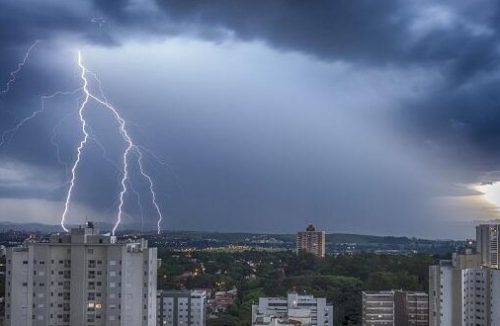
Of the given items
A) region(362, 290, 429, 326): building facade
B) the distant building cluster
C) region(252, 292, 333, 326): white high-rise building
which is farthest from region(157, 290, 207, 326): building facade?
the distant building cluster

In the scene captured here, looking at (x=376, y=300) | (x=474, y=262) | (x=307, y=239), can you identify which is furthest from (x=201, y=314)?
(x=307, y=239)

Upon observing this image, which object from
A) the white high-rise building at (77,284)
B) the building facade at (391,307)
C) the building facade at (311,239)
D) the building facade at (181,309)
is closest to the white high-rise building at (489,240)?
the building facade at (391,307)

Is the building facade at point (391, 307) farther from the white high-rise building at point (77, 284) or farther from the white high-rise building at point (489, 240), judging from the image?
the white high-rise building at point (77, 284)

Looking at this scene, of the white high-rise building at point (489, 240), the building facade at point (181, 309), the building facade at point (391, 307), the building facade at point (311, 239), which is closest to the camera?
the building facade at point (181, 309)

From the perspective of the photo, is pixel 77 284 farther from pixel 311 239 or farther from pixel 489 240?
pixel 311 239

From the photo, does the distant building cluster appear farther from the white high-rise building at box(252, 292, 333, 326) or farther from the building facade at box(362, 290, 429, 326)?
the white high-rise building at box(252, 292, 333, 326)
